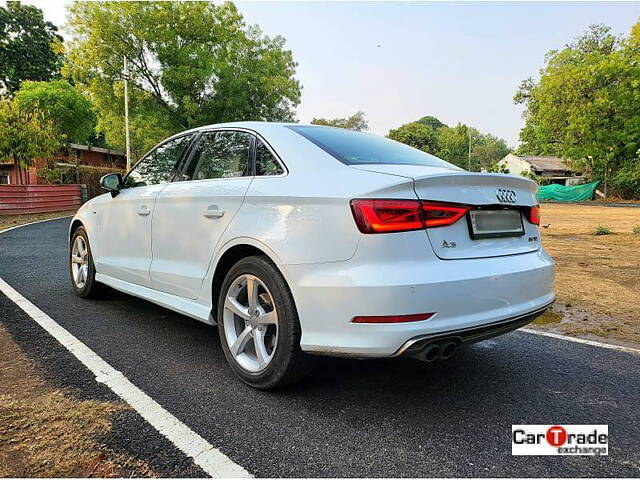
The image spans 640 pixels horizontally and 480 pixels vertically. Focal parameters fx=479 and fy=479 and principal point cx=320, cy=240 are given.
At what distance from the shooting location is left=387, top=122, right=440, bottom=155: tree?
75062mm

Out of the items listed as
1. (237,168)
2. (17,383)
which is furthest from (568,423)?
(17,383)

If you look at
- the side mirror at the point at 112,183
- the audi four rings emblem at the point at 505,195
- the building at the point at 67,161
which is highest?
the building at the point at 67,161

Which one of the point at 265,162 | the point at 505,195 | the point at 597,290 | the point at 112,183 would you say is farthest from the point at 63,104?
the point at 505,195

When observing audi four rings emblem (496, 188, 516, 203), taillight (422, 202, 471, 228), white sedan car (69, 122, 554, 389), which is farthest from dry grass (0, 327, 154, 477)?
audi four rings emblem (496, 188, 516, 203)

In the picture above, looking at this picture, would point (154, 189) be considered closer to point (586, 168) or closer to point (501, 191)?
point (501, 191)

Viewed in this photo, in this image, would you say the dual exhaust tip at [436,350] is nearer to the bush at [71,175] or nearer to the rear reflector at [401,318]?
the rear reflector at [401,318]

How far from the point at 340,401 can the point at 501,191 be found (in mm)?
1517

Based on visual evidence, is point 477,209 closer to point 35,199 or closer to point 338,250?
point 338,250

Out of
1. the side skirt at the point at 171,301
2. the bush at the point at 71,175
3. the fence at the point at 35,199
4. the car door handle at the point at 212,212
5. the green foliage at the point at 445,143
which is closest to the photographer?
the car door handle at the point at 212,212

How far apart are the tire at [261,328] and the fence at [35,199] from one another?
60.1 ft

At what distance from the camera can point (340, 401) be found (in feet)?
8.94

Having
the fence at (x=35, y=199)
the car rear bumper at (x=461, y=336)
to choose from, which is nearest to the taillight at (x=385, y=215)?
the car rear bumper at (x=461, y=336)

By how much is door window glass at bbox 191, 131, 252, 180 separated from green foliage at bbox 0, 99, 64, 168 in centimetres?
1998

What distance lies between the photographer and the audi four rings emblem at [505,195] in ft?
8.96
